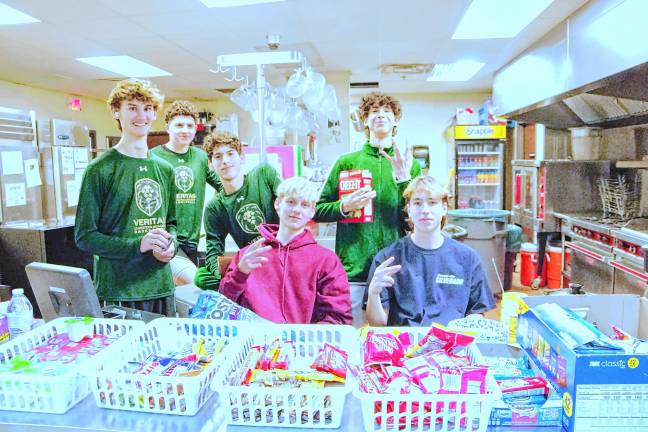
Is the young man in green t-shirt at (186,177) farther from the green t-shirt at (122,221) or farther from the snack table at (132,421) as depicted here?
the snack table at (132,421)

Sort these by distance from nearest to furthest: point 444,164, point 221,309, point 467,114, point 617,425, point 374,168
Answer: point 617,425 → point 221,309 → point 374,168 → point 467,114 → point 444,164

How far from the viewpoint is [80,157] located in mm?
5871

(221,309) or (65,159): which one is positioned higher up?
(65,159)

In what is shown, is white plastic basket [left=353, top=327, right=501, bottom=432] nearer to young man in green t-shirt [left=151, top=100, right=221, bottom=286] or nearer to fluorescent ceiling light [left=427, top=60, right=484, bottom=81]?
young man in green t-shirt [left=151, top=100, right=221, bottom=286]

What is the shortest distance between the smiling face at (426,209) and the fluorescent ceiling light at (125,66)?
4982 mm

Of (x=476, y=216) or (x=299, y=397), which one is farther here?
(x=476, y=216)

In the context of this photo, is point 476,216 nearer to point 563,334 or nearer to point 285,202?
point 285,202

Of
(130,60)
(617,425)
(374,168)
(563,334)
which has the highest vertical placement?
(130,60)

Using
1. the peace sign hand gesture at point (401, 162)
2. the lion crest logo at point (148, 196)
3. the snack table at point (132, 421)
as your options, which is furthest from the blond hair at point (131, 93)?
the snack table at point (132, 421)

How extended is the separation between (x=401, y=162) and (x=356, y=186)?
0.73ft

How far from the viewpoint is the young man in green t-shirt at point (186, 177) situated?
101 inches

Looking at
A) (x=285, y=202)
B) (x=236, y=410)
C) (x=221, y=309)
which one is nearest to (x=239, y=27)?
(x=285, y=202)

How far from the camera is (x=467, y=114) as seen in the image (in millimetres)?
7906

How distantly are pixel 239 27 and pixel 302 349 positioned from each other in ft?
12.9
